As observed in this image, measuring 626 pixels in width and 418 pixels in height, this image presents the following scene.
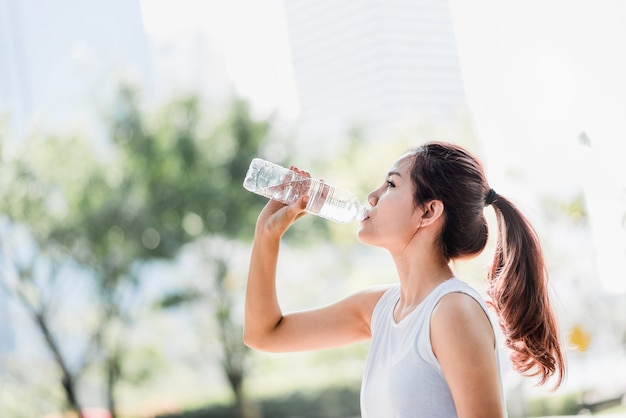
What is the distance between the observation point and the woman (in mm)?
999

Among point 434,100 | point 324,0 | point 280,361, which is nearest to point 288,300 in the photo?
point 280,361

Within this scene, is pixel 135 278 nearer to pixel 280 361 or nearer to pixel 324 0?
pixel 280 361

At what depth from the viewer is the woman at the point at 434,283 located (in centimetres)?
100

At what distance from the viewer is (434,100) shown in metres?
4.59

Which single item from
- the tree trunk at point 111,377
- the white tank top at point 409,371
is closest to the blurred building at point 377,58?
the tree trunk at point 111,377

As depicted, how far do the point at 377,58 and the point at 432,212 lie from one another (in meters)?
3.41

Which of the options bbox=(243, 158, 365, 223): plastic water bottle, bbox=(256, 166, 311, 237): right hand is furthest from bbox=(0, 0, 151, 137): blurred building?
bbox=(256, 166, 311, 237): right hand

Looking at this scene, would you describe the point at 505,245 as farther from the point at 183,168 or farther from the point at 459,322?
the point at 183,168

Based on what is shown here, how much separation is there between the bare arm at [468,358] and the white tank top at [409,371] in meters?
0.03

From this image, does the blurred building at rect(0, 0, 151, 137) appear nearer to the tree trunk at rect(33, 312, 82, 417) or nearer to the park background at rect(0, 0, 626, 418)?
the park background at rect(0, 0, 626, 418)

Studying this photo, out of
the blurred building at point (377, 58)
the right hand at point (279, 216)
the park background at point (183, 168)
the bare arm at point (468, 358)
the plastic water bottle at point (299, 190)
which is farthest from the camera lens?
the park background at point (183, 168)

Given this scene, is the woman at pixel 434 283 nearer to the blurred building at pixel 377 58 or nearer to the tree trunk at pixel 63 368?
the blurred building at pixel 377 58

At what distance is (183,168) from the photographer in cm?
502

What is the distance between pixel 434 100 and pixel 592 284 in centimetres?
157
